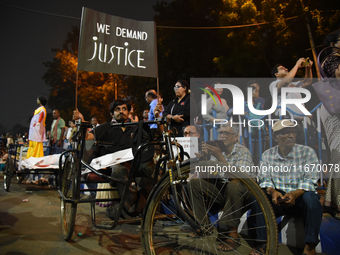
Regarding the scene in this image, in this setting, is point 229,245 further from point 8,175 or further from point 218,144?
point 8,175

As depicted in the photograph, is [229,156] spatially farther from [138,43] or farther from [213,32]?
[213,32]

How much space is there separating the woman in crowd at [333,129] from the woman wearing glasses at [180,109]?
1.99 meters

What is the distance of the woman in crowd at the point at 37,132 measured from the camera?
282 inches

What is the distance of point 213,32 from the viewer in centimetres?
1203

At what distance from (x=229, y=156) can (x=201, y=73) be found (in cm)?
946

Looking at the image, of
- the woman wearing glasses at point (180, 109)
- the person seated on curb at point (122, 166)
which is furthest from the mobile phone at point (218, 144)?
the woman wearing glasses at point (180, 109)

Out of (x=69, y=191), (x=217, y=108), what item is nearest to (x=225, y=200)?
(x=69, y=191)

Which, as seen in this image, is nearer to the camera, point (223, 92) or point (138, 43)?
point (138, 43)

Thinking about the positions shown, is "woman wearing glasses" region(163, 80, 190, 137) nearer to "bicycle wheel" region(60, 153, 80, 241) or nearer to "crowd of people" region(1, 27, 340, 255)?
"crowd of people" region(1, 27, 340, 255)

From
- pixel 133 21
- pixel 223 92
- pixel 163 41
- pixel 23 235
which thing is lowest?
pixel 23 235

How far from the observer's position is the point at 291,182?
274 centimetres

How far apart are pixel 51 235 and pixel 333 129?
135 inches

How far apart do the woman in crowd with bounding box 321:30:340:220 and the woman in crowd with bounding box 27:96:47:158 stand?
662cm

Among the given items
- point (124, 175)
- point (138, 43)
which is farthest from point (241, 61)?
point (124, 175)
